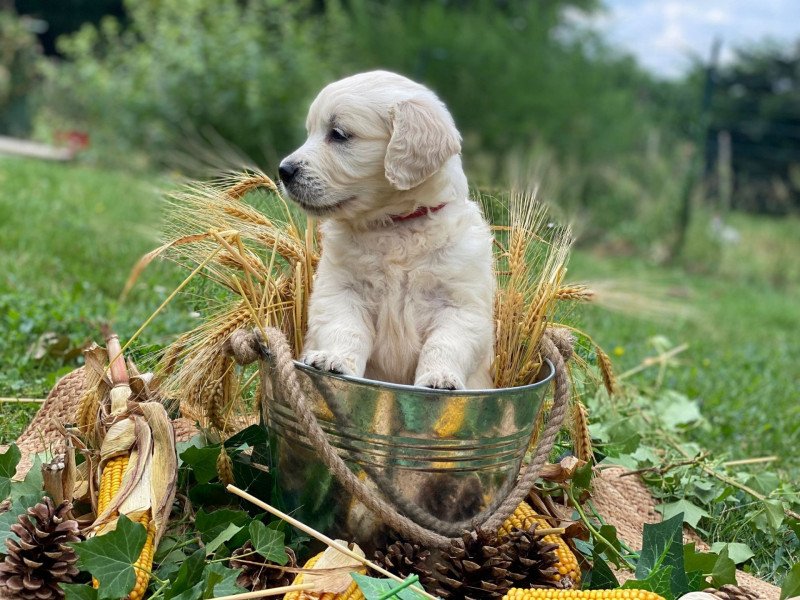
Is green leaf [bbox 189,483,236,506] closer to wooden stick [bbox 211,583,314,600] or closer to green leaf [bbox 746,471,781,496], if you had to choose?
wooden stick [bbox 211,583,314,600]

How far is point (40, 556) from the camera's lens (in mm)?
2072

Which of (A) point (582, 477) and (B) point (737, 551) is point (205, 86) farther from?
(B) point (737, 551)

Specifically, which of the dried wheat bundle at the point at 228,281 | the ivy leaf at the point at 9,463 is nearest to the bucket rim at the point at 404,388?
the dried wheat bundle at the point at 228,281

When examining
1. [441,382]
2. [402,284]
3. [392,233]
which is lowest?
[441,382]

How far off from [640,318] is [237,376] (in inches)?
185

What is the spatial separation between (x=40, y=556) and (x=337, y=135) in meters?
1.37

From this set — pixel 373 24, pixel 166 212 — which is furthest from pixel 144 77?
pixel 166 212

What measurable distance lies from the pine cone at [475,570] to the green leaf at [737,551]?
0.96 metres

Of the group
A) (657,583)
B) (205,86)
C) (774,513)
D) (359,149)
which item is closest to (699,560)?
(657,583)

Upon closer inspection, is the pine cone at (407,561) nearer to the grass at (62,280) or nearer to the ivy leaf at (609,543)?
the ivy leaf at (609,543)

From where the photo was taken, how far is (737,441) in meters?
4.23

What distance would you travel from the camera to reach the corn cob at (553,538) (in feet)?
7.65

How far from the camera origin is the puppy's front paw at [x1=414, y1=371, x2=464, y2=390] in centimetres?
223

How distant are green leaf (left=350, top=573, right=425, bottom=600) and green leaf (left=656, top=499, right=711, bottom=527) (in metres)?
1.37
